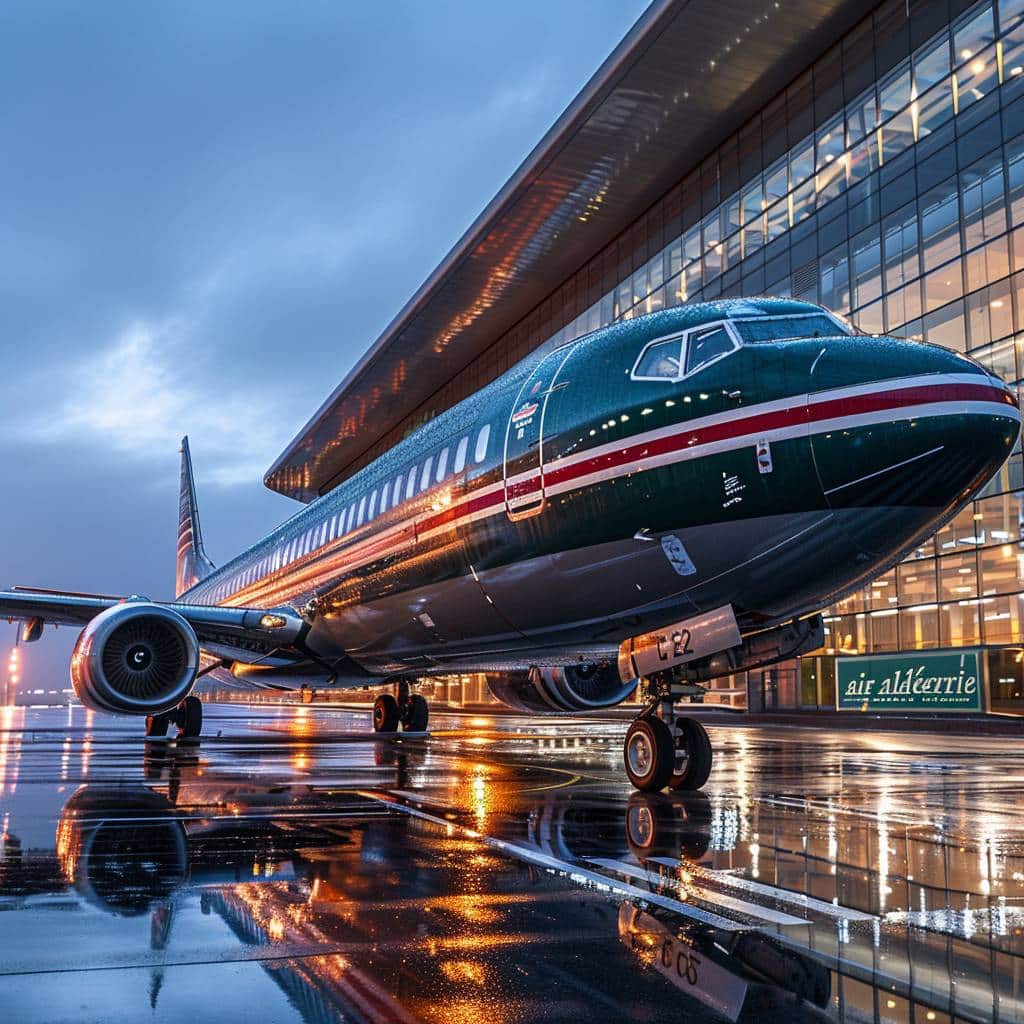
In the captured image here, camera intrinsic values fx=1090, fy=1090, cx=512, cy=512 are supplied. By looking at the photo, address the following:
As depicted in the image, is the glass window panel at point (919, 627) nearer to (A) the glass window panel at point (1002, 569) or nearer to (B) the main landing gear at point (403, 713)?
(A) the glass window panel at point (1002, 569)

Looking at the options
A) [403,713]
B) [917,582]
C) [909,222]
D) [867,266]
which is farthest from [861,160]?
[403,713]

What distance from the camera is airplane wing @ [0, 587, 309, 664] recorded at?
698 inches

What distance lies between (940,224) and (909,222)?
51.0 inches

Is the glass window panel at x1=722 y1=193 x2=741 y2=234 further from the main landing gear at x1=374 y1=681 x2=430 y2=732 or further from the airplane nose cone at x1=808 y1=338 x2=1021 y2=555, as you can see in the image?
the airplane nose cone at x1=808 y1=338 x2=1021 y2=555

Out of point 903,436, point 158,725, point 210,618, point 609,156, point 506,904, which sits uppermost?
point 609,156

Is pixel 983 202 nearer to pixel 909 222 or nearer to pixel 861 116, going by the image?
pixel 909 222

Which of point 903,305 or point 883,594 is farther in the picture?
point 883,594

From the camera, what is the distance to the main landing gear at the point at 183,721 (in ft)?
69.4

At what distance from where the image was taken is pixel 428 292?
5112cm

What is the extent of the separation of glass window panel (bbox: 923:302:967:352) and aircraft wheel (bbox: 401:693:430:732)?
1965cm

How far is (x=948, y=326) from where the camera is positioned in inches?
1304

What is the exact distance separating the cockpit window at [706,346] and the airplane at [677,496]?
0.02m

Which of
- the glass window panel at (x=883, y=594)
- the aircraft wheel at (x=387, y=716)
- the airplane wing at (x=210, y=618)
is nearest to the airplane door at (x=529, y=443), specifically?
the airplane wing at (x=210, y=618)

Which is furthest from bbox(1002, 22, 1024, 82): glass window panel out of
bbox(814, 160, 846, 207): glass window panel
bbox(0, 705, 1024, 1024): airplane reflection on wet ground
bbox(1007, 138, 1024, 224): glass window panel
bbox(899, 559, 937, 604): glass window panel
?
bbox(0, 705, 1024, 1024): airplane reflection on wet ground
